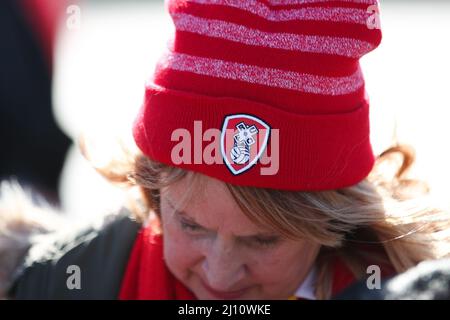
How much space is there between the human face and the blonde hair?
39 millimetres

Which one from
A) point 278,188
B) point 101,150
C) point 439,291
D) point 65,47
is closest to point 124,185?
point 101,150

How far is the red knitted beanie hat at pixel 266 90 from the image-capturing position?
1530 mm

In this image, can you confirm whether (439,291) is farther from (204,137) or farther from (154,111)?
(154,111)

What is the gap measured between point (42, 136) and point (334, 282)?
1753 mm

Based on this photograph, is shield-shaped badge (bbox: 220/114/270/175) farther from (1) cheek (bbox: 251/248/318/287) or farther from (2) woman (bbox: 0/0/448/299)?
(1) cheek (bbox: 251/248/318/287)

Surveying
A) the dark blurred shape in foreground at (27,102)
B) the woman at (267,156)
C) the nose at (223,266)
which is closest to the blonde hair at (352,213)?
the woman at (267,156)

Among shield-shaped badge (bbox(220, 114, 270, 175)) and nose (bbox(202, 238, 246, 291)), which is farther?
nose (bbox(202, 238, 246, 291))

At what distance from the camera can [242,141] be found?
1.55 metres

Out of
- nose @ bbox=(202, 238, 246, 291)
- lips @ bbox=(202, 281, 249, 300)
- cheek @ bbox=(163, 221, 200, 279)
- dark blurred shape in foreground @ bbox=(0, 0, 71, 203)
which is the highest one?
dark blurred shape in foreground @ bbox=(0, 0, 71, 203)

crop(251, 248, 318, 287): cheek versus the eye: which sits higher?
the eye

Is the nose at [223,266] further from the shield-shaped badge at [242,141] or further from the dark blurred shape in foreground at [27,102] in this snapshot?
the dark blurred shape in foreground at [27,102]

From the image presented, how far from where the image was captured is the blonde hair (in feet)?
5.32

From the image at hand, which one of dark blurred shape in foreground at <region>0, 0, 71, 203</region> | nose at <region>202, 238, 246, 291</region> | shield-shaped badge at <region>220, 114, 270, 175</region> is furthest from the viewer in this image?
dark blurred shape in foreground at <region>0, 0, 71, 203</region>

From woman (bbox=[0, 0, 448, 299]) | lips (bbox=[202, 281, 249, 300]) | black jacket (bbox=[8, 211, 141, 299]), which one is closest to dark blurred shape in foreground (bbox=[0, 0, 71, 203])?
→ black jacket (bbox=[8, 211, 141, 299])
